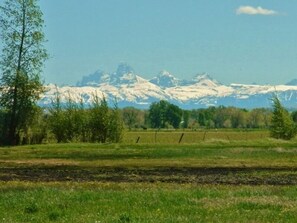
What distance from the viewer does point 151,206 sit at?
68.9 feet

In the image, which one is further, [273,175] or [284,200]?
[273,175]

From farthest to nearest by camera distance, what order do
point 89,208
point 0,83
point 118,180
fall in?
1. point 0,83
2. point 118,180
3. point 89,208

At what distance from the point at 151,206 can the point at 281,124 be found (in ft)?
268

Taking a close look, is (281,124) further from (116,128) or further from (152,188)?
(152,188)

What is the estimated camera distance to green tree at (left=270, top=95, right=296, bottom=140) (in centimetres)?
9944

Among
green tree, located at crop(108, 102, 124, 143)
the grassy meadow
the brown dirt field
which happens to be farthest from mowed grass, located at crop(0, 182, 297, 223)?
green tree, located at crop(108, 102, 124, 143)

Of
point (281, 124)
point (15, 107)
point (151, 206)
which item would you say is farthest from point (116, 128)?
point (151, 206)

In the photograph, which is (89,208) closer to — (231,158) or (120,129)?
(231,158)

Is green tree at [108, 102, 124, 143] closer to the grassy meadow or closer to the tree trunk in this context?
the tree trunk

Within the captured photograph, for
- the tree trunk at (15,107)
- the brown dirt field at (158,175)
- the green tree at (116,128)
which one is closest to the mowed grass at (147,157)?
the brown dirt field at (158,175)

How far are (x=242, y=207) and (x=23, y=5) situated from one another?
6853cm

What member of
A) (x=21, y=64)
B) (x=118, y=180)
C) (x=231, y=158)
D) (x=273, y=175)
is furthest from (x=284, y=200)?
(x=21, y=64)

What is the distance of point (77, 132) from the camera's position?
87750mm

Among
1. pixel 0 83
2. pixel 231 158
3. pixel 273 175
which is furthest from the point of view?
pixel 0 83
